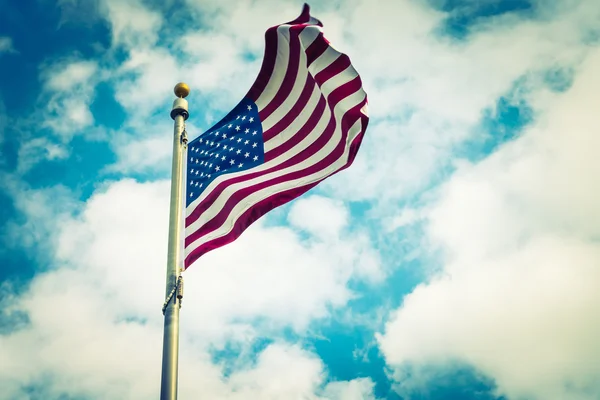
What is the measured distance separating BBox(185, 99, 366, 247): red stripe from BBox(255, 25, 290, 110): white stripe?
5.13 feet

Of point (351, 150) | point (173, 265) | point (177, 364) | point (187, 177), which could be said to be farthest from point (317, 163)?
point (177, 364)

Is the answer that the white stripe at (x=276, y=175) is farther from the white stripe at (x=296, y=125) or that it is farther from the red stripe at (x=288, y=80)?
the red stripe at (x=288, y=80)

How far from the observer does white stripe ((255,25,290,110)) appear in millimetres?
12184

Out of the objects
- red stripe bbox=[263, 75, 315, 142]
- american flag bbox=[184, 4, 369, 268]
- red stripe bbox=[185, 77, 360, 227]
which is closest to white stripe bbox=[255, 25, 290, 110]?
american flag bbox=[184, 4, 369, 268]

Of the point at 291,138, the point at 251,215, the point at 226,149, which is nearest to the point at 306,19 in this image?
the point at 291,138

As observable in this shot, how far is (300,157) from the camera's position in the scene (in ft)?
40.4

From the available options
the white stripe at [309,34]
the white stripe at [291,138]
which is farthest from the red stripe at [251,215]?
the white stripe at [309,34]

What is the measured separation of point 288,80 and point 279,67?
34 cm

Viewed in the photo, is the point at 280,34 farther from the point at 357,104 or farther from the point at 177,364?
the point at 177,364

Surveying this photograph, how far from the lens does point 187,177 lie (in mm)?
11828

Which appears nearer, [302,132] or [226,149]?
[226,149]

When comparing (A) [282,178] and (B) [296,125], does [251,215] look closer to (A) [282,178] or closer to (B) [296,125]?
(A) [282,178]

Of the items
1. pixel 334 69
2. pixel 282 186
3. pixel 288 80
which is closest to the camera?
pixel 334 69

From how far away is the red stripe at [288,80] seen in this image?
12.1 m
